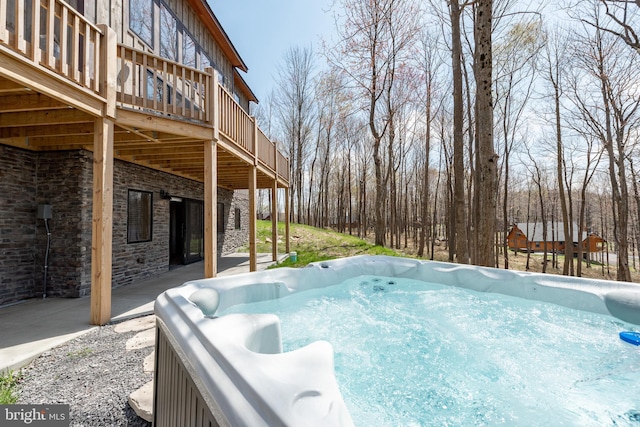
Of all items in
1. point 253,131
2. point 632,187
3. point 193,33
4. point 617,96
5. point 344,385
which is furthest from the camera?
point 632,187

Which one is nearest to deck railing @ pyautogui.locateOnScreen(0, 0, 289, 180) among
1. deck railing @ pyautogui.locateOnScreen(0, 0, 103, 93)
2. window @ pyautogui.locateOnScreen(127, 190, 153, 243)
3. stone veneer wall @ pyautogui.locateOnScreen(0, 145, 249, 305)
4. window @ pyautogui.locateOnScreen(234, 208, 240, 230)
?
deck railing @ pyautogui.locateOnScreen(0, 0, 103, 93)

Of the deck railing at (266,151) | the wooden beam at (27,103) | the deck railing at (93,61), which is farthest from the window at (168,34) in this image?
the wooden beam at (27,103)

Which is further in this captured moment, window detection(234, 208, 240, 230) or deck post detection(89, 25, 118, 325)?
window detection(234, 208, 240, 230)

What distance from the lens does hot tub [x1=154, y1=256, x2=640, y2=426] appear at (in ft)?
3.13

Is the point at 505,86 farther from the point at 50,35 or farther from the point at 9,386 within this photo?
the point at 9,386

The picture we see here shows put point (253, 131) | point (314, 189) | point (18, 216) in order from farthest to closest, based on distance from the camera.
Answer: point (314, 189) < point (253, 131) < point (18, 216)

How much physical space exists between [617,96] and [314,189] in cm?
1693

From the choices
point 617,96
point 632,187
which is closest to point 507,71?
point 617,96

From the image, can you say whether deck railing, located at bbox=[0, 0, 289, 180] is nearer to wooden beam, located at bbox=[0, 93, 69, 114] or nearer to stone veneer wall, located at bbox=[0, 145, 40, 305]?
wooden beam, located at bbox=[0, 93, 69, 114]

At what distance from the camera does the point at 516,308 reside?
11.6 ft

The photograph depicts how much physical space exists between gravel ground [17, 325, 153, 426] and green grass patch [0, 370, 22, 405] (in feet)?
0.12

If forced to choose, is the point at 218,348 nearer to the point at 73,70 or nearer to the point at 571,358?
the point at 571,358

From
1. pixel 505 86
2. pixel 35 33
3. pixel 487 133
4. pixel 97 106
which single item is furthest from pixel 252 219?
pixel 505 86

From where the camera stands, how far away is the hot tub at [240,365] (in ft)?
3.13
